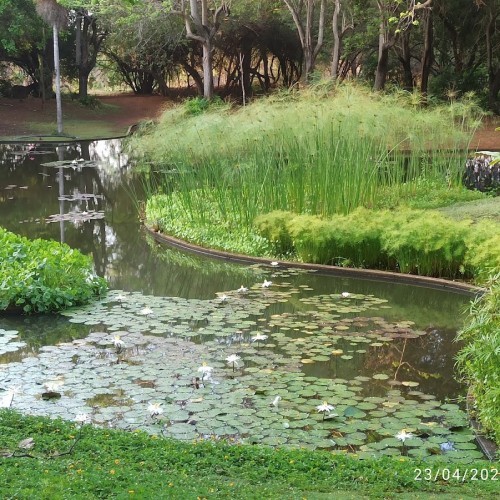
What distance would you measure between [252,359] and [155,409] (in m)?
1.26

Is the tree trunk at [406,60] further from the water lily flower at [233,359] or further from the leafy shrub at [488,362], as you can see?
the leafy shrub at [488,362]

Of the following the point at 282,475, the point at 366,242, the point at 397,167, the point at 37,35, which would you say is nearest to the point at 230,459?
the point at 282,475

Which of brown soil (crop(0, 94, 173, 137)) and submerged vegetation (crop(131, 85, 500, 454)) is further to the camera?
brown soil (crop(0, 94, 173, 137))

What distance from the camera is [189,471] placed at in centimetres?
335

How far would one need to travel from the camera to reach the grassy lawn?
296 centimetres

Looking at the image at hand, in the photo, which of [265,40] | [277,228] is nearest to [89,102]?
[265,40]

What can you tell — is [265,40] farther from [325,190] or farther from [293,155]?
[325,190]

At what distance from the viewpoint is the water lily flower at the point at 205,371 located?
→ 5027 mm

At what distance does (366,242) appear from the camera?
832 centimetres

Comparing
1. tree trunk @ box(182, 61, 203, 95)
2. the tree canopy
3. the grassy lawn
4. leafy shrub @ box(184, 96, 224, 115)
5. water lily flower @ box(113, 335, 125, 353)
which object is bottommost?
water lily flower @ box(113, 335, 125, 353)

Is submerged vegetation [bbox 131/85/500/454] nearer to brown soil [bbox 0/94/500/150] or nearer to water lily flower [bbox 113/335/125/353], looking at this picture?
water lily flower [bbox 113/335/125/353]

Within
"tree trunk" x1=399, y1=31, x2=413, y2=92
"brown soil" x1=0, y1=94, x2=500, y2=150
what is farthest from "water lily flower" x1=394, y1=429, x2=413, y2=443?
"brown soil" x1=0, y1=94, x2=500, y2=150

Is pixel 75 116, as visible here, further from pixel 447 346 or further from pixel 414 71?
pixel 447 346

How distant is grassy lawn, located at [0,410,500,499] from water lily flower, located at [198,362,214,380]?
1.19 meters
